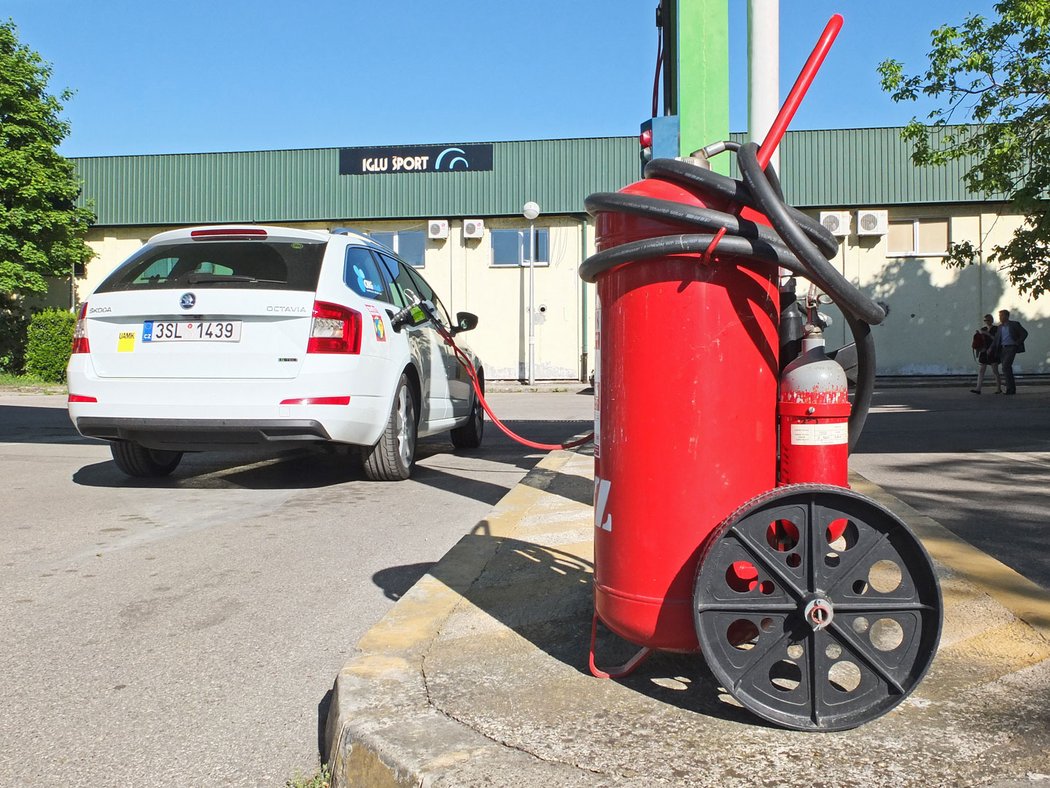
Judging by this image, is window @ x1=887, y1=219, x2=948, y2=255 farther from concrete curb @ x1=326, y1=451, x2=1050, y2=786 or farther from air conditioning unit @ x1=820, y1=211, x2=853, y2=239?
concrete curb @ x1=326, y1=451, x2=1050, y2=786

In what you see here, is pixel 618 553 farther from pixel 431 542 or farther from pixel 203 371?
pixel 203 371

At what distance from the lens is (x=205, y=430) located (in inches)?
238

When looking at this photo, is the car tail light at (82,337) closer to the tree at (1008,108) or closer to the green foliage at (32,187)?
the tree at (1008,108)

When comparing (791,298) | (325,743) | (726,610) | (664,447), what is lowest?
(325,743)

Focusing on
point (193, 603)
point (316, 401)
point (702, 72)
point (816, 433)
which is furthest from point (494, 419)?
point (816, 433)

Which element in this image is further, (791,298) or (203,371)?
(203,371)

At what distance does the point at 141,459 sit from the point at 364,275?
2.22 metres

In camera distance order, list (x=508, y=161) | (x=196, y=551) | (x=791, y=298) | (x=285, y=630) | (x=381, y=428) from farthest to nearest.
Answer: (x=508, y=161)
(x=381, y=428)
(x=196, y=551)
(x=285, y=630)
(x=791, y=298)

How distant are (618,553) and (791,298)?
872mm

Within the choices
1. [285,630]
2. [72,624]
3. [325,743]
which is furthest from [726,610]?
[72,624]

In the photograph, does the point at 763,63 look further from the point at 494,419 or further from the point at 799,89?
the point at 799,89

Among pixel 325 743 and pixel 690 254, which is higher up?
pixel 690 254

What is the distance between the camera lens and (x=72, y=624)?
11.8ft

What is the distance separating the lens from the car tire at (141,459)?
7129 millimetres
